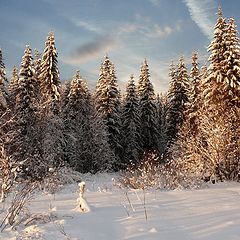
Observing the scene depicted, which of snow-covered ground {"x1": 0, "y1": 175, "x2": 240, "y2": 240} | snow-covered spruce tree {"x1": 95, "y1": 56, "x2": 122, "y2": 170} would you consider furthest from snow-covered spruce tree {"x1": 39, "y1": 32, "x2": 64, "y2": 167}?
snow-covered ground {"x1": 0, "y1": 175, "x2": 240, "y2": 240}

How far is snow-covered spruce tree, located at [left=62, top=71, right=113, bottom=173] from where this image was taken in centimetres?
3759

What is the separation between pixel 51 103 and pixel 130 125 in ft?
44.1

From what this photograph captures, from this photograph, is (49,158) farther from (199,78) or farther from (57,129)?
(199,78)

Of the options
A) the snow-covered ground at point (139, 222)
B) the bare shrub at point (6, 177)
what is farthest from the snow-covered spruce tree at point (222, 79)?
the bare shrub at point (6, 177)

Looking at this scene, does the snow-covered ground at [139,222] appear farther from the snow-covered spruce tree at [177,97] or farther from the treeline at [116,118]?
the snow-covered spruce tree at [177,97]

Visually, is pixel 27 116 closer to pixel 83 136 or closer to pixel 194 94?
pixel 83 136

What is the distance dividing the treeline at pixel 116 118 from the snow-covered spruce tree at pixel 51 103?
0.25 feet

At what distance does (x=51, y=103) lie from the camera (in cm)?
3048

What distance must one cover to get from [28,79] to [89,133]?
9.15 metres

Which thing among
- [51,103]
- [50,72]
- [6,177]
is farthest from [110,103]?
[6,177]

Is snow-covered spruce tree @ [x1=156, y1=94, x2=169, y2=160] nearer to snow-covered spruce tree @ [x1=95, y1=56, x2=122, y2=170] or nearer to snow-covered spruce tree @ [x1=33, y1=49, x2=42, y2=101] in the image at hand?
snow-covered spruce tree @ [x1=95, y1=56, x2=122, y2=170]

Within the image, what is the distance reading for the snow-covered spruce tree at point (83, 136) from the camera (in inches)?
1480

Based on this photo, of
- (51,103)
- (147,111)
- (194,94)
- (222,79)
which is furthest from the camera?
(147,111)

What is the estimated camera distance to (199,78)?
36.0 meters
